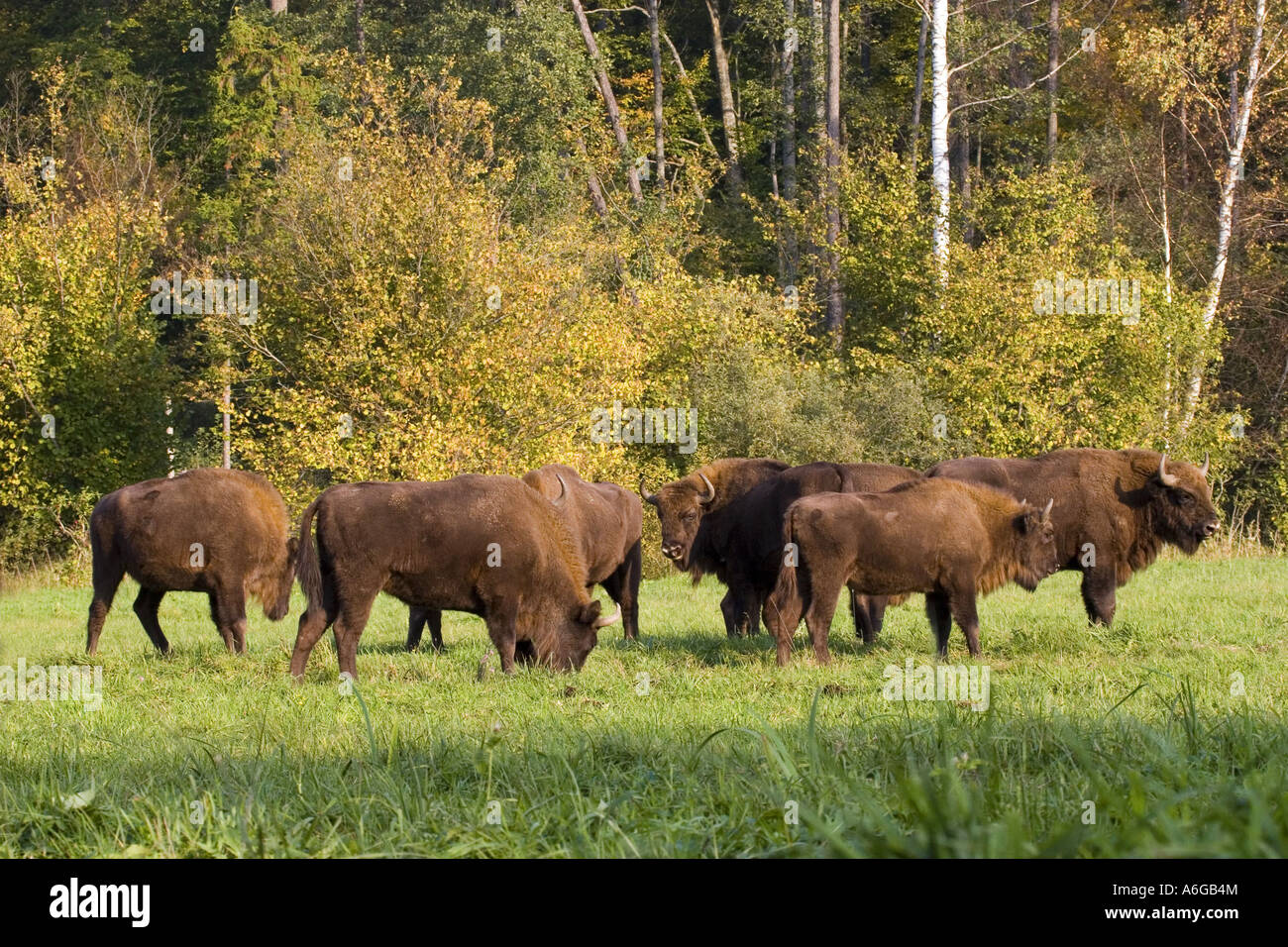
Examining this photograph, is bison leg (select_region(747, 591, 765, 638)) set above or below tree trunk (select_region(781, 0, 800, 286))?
below

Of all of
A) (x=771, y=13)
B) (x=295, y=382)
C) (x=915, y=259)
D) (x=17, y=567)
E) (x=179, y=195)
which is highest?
(x=771, y=13)

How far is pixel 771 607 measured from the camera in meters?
13.0

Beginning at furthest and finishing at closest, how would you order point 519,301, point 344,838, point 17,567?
point 17,567 → point 519,301 → point 344,838

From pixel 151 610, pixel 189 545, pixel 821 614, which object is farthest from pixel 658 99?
pixel 821 614

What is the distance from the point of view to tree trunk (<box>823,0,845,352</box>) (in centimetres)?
4075

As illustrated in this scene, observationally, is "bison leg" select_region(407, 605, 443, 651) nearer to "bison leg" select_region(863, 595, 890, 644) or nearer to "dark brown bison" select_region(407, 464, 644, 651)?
"dark brown bison" select_region(407, 464, 644, 651)

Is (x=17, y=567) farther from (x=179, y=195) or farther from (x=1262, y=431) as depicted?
(x=1262, y=431)

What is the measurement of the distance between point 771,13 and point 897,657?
113 feet

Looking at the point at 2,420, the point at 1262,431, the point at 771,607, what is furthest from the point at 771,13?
the point at 771,607

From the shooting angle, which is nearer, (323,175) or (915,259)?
(323,175)

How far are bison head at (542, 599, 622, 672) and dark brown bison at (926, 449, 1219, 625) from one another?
201 inches

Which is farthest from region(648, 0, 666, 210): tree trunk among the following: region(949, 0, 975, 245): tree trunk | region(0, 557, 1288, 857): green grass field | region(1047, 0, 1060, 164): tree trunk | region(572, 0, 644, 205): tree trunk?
region(0, 557, 1288, 857): green grass field

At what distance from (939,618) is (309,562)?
5878mm
